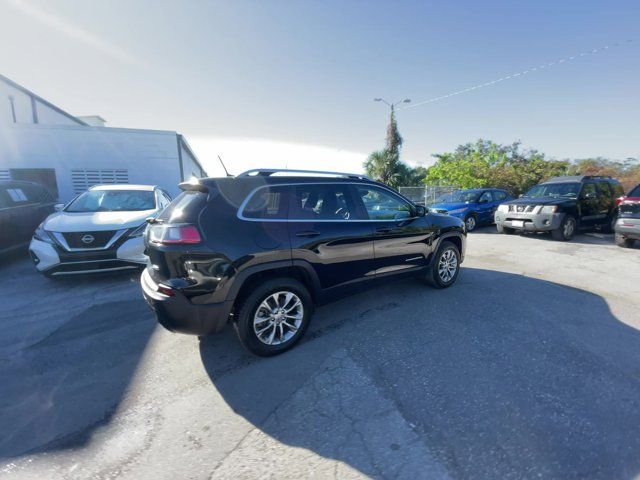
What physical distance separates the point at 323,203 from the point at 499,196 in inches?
459

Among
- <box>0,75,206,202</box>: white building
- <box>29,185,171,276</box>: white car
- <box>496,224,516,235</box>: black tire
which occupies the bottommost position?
<box>496,224,516,235</box>: black tire

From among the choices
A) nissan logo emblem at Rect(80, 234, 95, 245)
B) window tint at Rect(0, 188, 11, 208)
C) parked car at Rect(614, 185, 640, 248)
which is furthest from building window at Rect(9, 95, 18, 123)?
parked car at Rect(614, 185, 640, 248)

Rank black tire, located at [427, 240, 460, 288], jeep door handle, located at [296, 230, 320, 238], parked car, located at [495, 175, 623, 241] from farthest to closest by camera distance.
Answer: parked car, located at [495, 175, 623, 241] < black tire, located at [427, 240, 460, 288] < jeep door handle, located at [296, 230, 320, 238]

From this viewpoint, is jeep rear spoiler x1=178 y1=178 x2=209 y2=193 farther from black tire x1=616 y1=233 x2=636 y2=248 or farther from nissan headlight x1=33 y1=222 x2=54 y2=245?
black tire x1=616 y1=233 x2=636 y2=248

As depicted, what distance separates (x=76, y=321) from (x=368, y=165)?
91.0ft

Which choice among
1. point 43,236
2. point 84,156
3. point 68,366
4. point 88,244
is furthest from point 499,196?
point 84,156

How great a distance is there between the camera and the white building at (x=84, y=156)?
42.1 feet

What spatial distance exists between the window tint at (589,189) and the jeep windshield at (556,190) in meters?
0.24

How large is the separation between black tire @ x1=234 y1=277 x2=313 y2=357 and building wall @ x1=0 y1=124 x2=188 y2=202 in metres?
13.4

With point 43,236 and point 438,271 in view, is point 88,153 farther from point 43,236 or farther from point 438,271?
point 438,271

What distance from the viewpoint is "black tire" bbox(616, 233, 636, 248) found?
7.82m

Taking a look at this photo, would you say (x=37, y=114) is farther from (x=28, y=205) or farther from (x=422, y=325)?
(x=422, y=325)

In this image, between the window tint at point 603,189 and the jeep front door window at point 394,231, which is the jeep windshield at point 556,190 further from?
the jeep front door window at point 394,231

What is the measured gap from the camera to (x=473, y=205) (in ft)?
36.4
